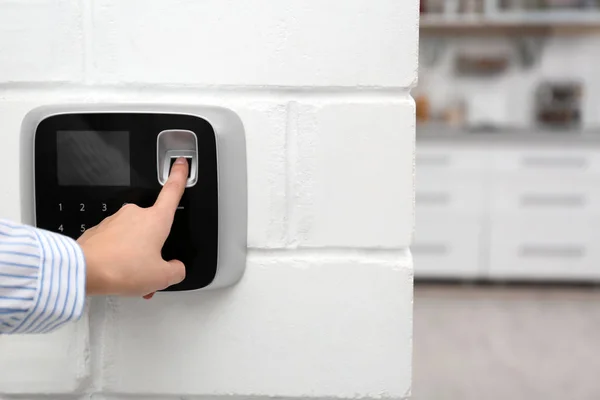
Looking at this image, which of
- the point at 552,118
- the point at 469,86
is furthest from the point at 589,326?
the point at 469,86

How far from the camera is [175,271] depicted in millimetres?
443

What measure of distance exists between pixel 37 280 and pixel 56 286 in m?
0.01

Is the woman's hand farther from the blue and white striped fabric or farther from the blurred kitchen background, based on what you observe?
the blurred kitchen background

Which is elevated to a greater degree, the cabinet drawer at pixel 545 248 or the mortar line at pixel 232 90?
the mortar line at pixel 232 90

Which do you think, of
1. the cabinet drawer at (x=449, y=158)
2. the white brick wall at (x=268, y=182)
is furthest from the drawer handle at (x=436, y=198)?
the white brick wall at (x=268, y=182)

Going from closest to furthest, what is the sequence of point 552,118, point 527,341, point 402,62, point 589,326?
point 402,62 < point 527,341 < point 589,326 < point 552,118

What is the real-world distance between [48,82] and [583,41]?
3754mm

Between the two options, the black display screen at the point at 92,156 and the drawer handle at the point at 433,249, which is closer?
the black display screen at the point at 92,156

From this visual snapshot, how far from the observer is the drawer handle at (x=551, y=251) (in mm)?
3312

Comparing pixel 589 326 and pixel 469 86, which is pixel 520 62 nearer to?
pixel 469 86

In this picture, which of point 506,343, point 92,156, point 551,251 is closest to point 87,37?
point 92,156

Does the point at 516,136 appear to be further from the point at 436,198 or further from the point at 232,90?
the point at 232,90

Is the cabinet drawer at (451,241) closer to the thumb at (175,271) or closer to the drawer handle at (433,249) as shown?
the drawer handle at (433,249)

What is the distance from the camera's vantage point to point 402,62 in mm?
476
